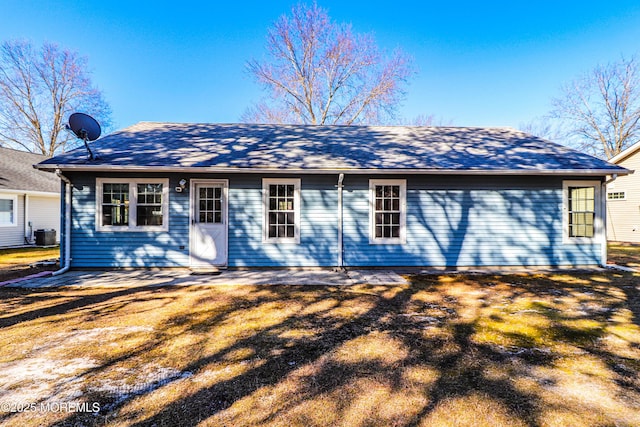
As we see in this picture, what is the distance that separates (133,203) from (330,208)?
495 cm

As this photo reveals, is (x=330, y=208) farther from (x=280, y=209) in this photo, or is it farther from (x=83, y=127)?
(x=83, y=127)

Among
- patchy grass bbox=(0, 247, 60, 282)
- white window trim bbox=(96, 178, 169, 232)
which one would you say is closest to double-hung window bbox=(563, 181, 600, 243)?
white window trim bbox=(96, 178, 169, 232)

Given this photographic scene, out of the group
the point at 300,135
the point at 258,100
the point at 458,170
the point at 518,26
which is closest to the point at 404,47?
the point at 518,26

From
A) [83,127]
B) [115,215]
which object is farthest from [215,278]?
[83,127]

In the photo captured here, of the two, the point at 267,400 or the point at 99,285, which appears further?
the point at 99,285

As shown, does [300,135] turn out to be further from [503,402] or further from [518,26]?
[518,26]

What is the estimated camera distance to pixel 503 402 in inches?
93.0

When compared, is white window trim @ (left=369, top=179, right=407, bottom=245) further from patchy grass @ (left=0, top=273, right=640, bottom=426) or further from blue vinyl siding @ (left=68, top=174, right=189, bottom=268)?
blue vinyl siding @ (left=68, top=174, right=189, bottom=268)

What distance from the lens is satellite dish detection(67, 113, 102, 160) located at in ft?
23.3

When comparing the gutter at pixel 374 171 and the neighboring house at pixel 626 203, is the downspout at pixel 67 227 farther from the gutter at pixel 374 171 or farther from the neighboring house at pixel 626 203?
the neighboring house at pixel 626 203

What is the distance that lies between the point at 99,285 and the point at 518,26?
24.5 metres

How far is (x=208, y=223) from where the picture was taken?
752 centimetres

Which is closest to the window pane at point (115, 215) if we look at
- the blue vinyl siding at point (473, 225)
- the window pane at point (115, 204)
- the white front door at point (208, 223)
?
the window pane at point (115, 204)

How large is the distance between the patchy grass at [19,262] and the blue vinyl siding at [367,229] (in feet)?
3.86
